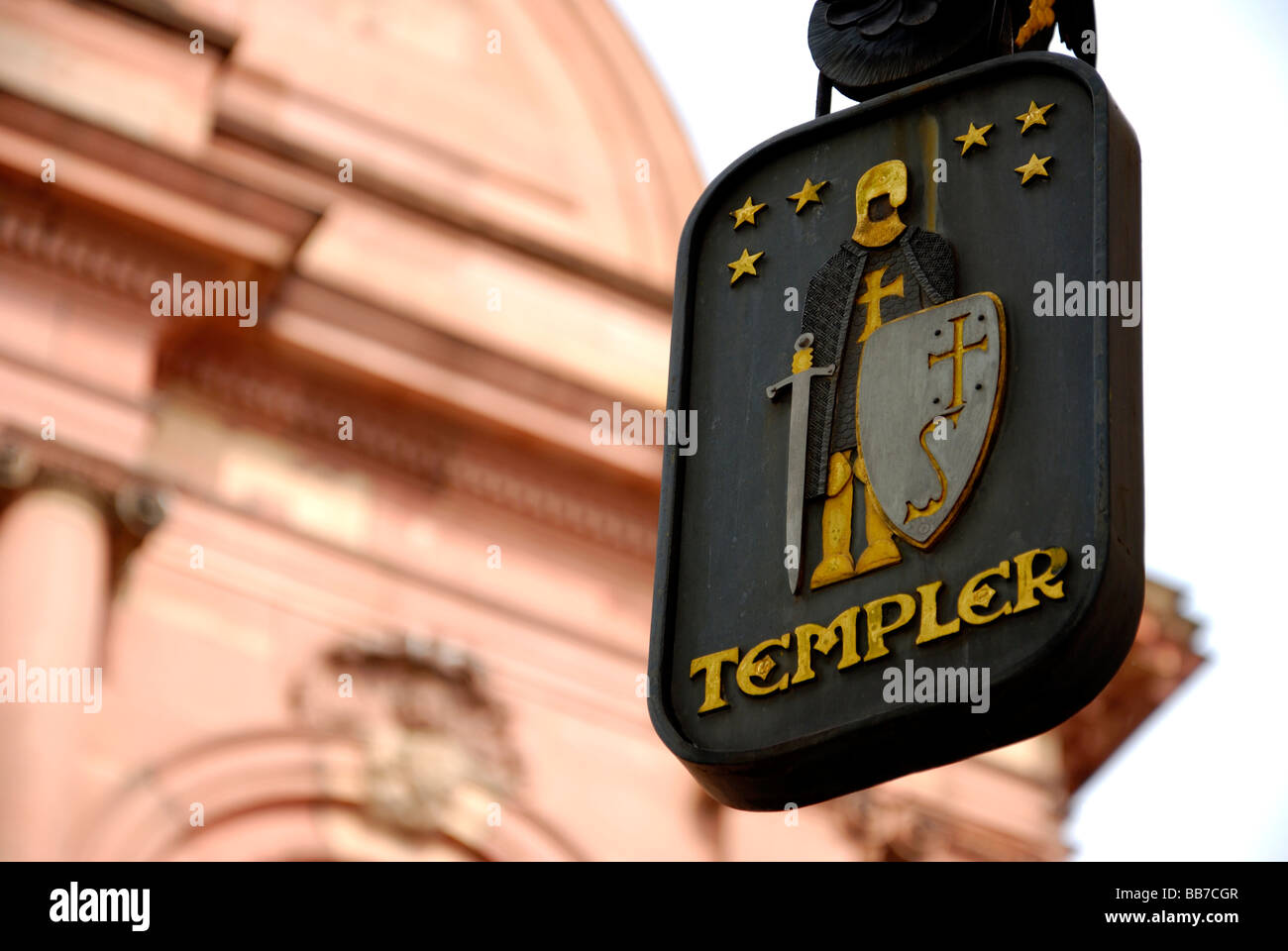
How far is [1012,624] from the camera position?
3.18 m

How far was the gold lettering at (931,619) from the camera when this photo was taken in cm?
322

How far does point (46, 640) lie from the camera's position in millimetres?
10453

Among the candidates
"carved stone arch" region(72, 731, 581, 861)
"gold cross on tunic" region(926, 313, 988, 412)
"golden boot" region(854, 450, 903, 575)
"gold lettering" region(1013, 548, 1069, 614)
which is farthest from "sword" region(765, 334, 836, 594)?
"carved stone arch" region(72, 731, 581, 861)

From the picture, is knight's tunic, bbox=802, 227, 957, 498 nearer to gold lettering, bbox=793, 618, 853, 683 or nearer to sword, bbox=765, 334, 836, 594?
sword, bbox=765, 334, 836, 594

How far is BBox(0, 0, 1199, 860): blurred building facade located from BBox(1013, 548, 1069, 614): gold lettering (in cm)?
757

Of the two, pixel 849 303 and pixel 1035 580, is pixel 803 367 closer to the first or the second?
pixel 849 303

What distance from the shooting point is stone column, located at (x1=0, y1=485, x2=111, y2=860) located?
33.0 ft

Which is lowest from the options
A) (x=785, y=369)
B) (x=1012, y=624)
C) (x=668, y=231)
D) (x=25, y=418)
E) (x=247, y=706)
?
(x=1012, y=624)

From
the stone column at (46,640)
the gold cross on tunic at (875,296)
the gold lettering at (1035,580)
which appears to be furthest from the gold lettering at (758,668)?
the stone column at (46,640)

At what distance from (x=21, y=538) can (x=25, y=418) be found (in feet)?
2.32

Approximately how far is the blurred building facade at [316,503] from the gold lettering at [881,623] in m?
7.37
